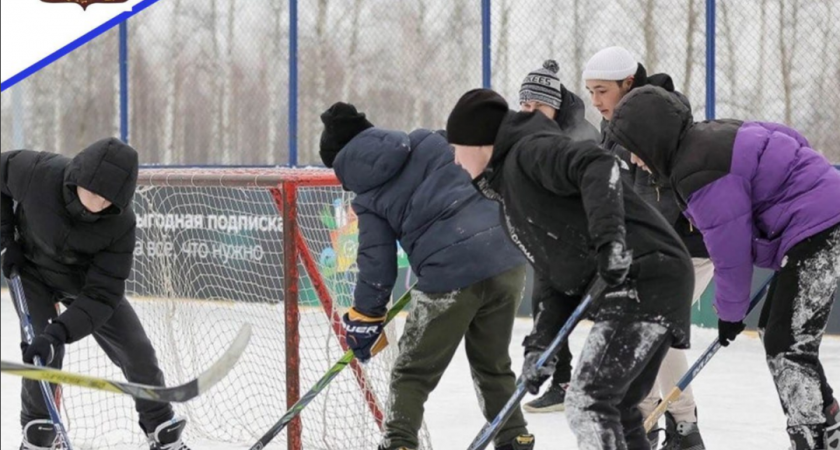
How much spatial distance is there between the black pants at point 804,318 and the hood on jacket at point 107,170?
1.95m

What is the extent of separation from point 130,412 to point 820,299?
3.11m

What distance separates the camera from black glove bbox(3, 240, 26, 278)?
3949mm

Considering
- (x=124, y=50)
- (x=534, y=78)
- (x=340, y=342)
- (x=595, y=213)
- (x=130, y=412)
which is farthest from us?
(x=124, y=50)

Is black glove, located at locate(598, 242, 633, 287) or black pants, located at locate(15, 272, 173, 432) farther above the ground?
black glove, located at locate(598, 242, 633, 287)

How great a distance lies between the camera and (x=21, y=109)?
11.4m

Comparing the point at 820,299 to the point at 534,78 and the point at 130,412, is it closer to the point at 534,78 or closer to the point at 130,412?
the point at 534,78

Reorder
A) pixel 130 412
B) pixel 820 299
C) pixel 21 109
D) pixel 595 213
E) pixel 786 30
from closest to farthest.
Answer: pixel 595 213 → pixel 820 299 → pixel 130 412 → pixel 786 30 → pixel 21 109

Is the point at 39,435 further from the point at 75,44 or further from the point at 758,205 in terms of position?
the point at 75,44

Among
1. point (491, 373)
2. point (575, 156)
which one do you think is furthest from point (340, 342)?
point (575, 156)

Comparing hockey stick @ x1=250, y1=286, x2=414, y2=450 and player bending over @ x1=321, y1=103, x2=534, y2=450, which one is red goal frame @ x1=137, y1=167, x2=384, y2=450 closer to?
hockey stick @ x1=250, y1=286, x2=414, y2=450

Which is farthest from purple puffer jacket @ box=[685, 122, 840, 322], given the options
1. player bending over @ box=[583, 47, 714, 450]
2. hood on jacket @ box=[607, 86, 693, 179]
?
player bending over @ box=[583, 47, 714, 450]

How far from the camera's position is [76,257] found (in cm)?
391

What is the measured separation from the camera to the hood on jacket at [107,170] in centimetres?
365

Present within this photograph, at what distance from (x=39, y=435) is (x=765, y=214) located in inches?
93.9
